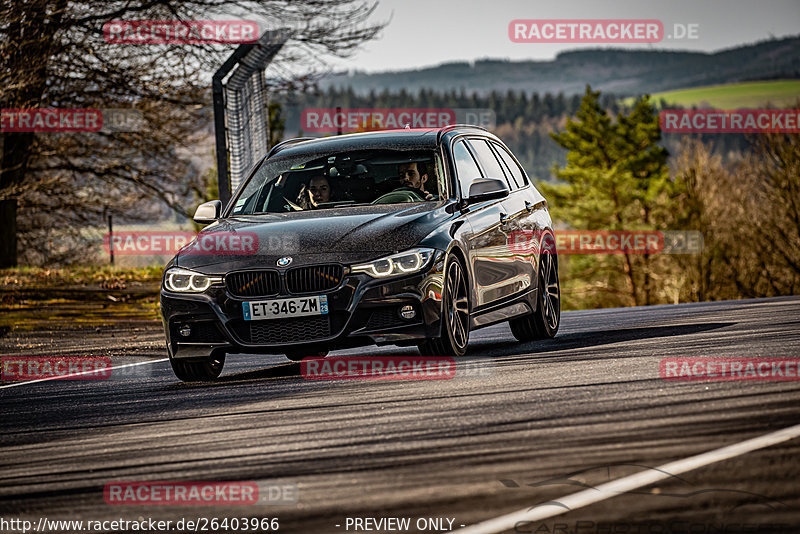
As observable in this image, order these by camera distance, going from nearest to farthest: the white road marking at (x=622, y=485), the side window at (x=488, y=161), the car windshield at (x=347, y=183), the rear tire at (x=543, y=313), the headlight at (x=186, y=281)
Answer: the white road marking at (x=622, y=485) → the headlight at (x=186, y=281) → the car windshield at (x=347, y=183) → the side window at (x=488, y=161) → the rear tire at (x=543, y=313)

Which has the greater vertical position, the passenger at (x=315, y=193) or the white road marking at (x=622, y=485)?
the passenger at (x=315, y=193)

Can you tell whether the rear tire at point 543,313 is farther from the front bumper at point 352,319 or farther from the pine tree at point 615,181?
the pine tree at point 615,181

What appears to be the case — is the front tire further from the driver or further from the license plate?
the driver

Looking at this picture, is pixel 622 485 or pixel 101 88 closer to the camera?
pixel 622 485

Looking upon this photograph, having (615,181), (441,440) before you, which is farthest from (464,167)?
(615,181)

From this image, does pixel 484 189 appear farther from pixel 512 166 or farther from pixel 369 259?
pixel 512 166

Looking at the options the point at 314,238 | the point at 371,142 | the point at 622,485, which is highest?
the point at 371,142

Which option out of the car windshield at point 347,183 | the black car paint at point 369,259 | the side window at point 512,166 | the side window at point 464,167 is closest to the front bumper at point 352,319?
the black car paint at point 369,259

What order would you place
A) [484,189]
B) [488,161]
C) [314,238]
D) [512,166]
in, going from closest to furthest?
[314,238], [484,189], [488,161], [512,166]

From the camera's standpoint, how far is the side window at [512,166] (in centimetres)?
1277

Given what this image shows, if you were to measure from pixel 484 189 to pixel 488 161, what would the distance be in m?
1.69

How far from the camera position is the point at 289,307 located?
925 cm

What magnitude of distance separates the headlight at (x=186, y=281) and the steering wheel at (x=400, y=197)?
5.70 ft

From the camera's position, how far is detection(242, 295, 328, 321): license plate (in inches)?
363
